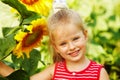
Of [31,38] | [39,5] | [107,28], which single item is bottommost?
[31,38]

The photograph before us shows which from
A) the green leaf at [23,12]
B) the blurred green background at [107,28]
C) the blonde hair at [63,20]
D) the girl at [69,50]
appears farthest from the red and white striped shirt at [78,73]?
Answer: the blurred green background at [107,28]

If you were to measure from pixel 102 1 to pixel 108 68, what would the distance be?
54 cm

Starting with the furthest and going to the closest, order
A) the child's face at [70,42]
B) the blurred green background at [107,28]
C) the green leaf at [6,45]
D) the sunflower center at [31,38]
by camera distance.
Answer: the blurred green background at [107,28] < the child's face at [70,42] < the sunflower center at [31,38] < the green leaf at [6,45]

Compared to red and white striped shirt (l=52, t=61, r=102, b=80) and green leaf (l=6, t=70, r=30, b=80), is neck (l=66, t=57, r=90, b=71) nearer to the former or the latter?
red and white striped shirt (l=52, t=61, r=102, b=80)

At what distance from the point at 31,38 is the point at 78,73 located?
266 millimetres

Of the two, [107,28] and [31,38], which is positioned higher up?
[107,28]

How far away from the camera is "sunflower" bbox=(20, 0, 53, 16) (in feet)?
6.22

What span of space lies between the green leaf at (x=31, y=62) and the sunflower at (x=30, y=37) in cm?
7

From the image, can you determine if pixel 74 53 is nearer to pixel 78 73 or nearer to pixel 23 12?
pixel 78 73

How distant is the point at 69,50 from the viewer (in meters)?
2.01

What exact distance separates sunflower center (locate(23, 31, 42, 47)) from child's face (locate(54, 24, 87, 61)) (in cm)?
14

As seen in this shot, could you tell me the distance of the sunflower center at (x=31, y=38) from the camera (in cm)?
187

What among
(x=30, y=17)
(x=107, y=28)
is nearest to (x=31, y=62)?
(x=30, y=17)

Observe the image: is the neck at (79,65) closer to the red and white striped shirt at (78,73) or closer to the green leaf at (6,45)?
the red and white striped shirt at (78,73)
